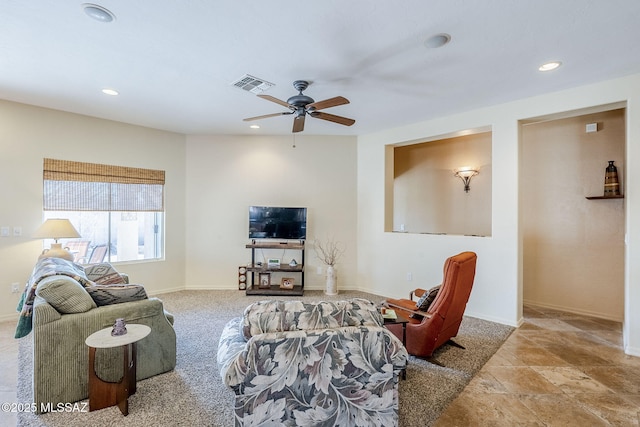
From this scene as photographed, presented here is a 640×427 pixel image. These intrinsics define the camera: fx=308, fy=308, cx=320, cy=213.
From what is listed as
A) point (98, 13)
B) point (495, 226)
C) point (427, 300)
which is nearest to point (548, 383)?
point (427, 300)

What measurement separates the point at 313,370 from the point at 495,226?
3.51 m

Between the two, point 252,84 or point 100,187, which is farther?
point 100,187

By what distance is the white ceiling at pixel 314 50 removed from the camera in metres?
2.20

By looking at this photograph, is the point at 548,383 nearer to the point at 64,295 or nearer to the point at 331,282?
the point at 331,282

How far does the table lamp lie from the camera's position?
12.9 feet

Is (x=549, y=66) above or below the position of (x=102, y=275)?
above

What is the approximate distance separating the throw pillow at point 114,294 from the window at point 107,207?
268 cm

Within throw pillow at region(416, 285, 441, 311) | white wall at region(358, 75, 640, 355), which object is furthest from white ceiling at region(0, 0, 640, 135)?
throw pillow at region(416, 285, 441, 311)

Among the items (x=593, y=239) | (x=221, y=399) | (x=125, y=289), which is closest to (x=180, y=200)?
(x=125, y=289)

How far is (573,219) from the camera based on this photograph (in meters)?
4.40

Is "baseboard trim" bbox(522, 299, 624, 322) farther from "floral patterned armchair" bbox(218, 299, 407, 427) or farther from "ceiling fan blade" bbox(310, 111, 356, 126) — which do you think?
"floral patterned armchair" bbox(218, 299, 407, 427)

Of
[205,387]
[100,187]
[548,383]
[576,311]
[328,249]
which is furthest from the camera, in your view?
[328,249]

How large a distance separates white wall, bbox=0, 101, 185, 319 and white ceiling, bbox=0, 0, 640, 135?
1.26 ft

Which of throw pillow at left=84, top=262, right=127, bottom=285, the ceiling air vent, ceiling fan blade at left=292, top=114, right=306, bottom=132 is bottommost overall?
throw pillow at left=84, top=262, right=127, bottom=285
